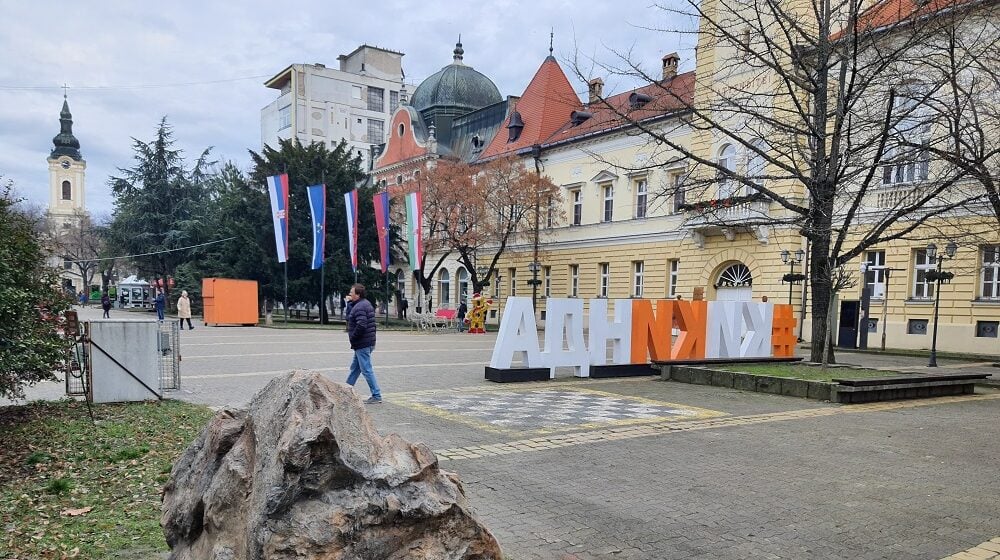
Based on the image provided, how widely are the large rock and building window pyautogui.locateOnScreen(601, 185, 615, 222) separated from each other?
3463 cm

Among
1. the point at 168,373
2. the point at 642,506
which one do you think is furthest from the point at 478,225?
the point at 642,506

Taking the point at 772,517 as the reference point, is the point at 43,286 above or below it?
above

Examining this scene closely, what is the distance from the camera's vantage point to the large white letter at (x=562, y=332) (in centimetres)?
1314

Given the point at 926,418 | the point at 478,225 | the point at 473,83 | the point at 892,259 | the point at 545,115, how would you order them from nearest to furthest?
the point at 926,418 < the point at 892,259 < the point at 478,225 < the point at 545,115 < the point at 473,83

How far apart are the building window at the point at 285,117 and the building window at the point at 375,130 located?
938 centimetres

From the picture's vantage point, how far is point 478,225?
114 ft

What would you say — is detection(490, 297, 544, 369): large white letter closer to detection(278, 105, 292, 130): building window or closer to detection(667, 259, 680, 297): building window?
detection(667, 259, 680, 297): building window

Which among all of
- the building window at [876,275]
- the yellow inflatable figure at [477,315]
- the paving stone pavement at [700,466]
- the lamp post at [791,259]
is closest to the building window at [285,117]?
the yellow inflatable figure at [477,315]

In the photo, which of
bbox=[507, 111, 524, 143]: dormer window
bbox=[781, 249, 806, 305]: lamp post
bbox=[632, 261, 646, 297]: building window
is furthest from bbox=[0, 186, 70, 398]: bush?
bbox=[507, 111, 524, 143]: dormer window

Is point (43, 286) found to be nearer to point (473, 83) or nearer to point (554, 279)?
point (554, 279)

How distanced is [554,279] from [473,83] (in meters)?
24.5

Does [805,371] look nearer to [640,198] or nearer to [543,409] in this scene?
[543,409]

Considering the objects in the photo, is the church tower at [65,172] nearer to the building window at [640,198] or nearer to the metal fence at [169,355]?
the building window at [640,198]

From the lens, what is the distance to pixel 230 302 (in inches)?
1241
